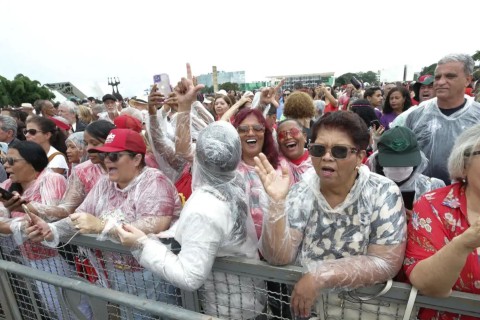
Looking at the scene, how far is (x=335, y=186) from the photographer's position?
63.9 inches

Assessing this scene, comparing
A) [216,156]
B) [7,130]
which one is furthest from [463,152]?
[7,130]

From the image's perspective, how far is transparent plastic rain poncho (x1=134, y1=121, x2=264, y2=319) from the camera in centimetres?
157

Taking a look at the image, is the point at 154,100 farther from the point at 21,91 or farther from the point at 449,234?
the point at 21,91

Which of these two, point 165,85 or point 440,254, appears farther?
point 165,85

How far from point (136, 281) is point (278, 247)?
3.69 ft

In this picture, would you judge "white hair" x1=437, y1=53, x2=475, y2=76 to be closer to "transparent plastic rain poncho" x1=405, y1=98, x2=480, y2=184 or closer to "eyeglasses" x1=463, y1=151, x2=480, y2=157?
"transparent plastic rain poncho" x1=405, y1=98, x2=480, y2=184

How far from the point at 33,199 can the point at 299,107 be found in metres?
2.94

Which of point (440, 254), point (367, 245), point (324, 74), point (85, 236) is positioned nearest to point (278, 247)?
point (367, 245)

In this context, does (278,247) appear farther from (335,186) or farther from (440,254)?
(440,254)

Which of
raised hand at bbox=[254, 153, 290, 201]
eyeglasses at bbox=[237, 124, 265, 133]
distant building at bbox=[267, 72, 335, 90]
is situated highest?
eyeglasses at bbox=[237, 124, 265, 133]

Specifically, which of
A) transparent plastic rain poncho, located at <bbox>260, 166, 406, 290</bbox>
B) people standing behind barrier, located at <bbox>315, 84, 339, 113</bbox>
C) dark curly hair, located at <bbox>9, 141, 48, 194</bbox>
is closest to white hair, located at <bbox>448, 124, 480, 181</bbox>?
transparent plastic rain poncho, located at <bbox>260, 166, 406, 290</bbox>

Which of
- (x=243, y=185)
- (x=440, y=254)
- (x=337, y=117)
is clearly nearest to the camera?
(x=440, y=254)

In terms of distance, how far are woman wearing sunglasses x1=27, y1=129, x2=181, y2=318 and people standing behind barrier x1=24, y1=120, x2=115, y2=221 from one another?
0.28m

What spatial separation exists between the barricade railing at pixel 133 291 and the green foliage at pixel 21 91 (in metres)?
44.8
